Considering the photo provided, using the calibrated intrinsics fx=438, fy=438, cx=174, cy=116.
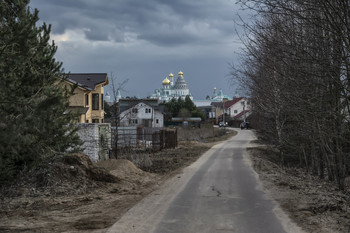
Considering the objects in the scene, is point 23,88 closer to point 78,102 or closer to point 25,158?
point 25,158

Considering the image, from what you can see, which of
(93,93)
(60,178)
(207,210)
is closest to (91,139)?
(60,178)

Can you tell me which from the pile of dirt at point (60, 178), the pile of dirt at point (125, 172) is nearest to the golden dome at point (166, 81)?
the pile of dirt at point (125, 172)

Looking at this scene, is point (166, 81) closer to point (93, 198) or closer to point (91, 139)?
point (91, 139)

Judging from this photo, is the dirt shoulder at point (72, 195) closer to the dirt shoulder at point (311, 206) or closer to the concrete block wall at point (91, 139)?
the concrete block wall at point (91, 139)

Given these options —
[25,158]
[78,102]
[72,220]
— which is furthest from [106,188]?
[78,102]

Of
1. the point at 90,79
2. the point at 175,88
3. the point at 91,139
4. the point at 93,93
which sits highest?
the point at 175,88

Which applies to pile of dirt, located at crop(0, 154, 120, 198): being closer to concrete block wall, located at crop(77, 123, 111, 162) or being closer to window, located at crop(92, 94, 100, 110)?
concrete block wall, located at crop(77, 123, 111, 162)

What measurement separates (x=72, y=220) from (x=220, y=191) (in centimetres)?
560

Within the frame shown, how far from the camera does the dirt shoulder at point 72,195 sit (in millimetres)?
9609

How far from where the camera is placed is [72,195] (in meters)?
13.9

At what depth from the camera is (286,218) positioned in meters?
9.57

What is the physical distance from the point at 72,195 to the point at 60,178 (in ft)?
5.01

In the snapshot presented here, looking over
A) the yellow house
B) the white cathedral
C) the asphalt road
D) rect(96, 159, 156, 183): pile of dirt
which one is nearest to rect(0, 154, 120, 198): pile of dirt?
rect(96, 159, 156, 183): pile of dirt

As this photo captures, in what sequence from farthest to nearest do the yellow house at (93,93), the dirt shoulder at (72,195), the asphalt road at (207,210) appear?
the yellow house at (93,93) < the dirt shoulder at (72,195) < the asphalt road at (207,210)
